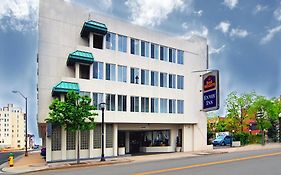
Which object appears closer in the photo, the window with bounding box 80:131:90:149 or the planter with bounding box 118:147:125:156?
the window with bounding box 80:131:90:149

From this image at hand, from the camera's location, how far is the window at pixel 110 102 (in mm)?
34188

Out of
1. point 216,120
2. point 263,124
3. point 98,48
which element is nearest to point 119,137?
point 98,48

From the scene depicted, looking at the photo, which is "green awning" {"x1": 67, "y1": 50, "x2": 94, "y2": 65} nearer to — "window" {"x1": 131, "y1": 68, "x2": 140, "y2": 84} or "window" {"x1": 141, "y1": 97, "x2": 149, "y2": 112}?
"window" {"x1": 131, "y1": 68, "x2": 140, "y2": 84}

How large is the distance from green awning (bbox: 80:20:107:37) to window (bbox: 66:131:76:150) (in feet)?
32.1

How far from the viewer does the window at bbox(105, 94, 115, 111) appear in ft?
112

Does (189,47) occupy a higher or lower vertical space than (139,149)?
higher

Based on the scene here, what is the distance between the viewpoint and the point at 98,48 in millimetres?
35031

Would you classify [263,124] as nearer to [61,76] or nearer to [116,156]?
[116,156]

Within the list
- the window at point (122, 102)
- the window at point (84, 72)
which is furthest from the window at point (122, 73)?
the window at point (84, 72)

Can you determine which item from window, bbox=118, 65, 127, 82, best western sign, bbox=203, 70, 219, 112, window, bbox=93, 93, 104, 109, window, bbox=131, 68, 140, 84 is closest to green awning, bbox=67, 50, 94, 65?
window, bbox=93, 93, 104, 109

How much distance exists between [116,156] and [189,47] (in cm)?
1651

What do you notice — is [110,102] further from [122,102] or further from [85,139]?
[85,139]

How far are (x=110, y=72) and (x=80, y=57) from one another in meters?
4.15

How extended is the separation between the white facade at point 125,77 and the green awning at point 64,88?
0.65 m
